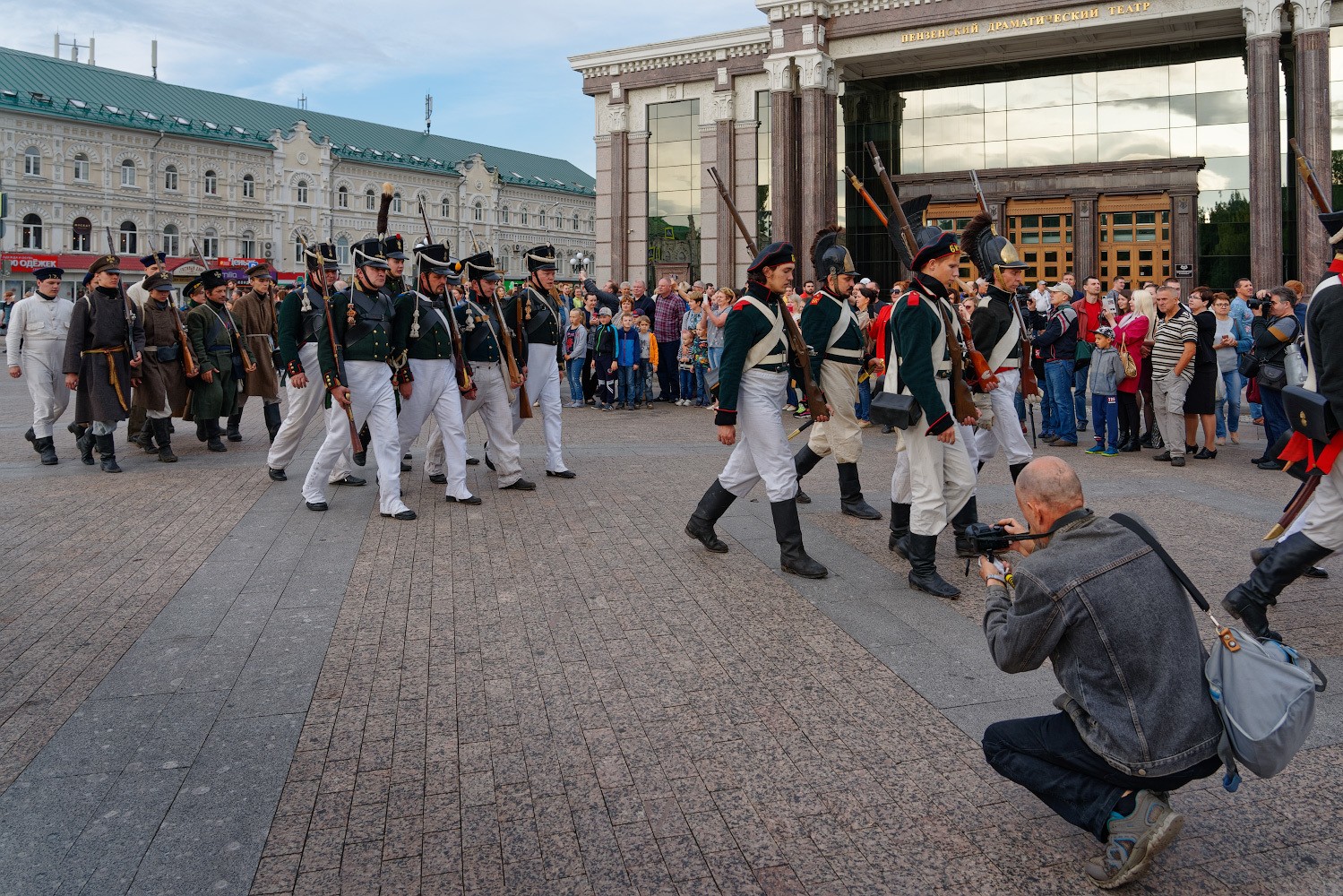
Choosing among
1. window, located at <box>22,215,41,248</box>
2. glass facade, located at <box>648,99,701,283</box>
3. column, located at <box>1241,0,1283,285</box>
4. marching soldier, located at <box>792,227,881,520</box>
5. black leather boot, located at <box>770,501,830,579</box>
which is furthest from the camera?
window, located at <box>22,215,41,248</box>

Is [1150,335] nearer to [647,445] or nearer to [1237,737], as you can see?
[647,445]

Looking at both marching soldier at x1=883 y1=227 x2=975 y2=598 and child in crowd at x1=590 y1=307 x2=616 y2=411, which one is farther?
child in crowd at x1=590 y1=307 x2=616 y2=411

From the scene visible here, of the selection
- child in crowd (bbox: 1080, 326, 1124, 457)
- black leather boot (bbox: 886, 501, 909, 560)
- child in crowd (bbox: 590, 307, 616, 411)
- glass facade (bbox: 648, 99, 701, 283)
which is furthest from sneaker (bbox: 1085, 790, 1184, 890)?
glass facade (bbox: 648, 99, 701, 283)

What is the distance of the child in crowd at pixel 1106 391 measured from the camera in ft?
40.9

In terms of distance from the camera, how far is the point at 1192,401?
38.5 feet

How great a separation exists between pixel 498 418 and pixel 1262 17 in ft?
79.7

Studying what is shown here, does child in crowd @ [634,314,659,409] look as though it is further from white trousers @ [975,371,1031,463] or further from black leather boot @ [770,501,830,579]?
black leather boot @ [770,501,830,579]

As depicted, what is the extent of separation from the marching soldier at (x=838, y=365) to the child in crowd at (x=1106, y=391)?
5.17 metres

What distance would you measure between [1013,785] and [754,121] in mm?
31467

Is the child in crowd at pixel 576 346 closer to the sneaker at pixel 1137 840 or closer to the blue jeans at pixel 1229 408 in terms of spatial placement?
the blue jeans at pixel 1229 408

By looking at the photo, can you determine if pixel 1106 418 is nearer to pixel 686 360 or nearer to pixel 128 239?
pixel 686 360

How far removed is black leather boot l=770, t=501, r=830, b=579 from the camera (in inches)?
259

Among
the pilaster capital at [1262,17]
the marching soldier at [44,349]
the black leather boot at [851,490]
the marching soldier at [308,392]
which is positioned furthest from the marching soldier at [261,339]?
the pilaster capital at [1262,17]

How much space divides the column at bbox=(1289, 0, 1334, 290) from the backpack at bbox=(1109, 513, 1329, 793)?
25.7m
